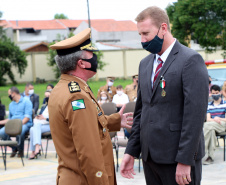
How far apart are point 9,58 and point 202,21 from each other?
18632mm

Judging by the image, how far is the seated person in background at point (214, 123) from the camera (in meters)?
8.02

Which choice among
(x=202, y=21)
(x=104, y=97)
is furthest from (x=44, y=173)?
(x=202, y=21)

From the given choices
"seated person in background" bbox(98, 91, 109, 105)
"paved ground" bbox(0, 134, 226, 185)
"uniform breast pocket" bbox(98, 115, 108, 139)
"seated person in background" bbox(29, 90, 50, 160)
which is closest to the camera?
"uniform breast pocket" bbox(98, 115, 108, 139)

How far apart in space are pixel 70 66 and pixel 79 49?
154mm

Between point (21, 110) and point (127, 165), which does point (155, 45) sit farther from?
point (21, 110)

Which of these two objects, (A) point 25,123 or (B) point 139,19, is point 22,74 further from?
(B) point 139,19

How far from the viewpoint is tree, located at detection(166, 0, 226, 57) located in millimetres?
29328

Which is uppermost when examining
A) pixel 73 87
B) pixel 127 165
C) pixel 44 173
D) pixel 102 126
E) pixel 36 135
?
pixel 73 87

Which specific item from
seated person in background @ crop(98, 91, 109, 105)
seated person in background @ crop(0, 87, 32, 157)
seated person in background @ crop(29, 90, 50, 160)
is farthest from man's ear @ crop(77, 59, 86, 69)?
seated person in background @ crop(98, 91, 109, 105)

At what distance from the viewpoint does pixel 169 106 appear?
2.94 m

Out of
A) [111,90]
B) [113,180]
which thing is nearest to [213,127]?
[113,180]

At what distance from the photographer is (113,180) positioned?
133 inches

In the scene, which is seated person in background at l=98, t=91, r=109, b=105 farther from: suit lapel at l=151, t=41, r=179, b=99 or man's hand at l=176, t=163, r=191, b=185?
man's hand at l=176, t=163, r=191, b=185

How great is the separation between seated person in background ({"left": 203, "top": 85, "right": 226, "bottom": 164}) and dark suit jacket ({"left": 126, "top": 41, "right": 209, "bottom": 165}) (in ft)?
16.8
